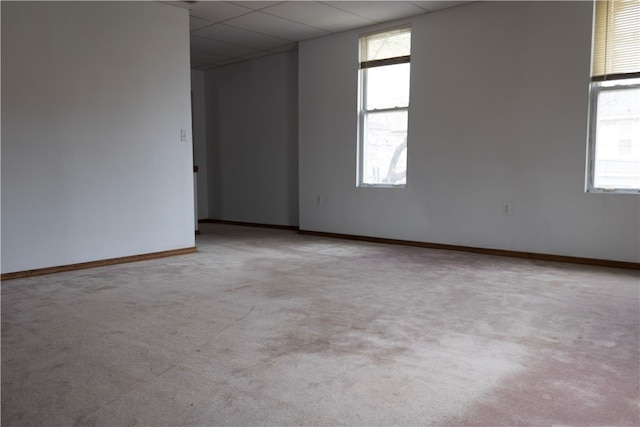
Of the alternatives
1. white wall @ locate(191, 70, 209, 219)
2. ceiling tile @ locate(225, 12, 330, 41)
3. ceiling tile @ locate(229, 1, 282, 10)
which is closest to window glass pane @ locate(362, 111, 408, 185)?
ceiling tile @ locate(225, 12, 330, 41)

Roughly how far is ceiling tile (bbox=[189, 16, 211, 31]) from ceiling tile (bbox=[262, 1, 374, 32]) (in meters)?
0.77

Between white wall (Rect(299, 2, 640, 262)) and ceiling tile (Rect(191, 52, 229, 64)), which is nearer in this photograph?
white wall (Rect(299, 2, 640, 262))

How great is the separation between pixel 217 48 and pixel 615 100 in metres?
4.79

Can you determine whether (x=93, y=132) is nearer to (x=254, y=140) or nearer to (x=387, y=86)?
(x=387, y=86)

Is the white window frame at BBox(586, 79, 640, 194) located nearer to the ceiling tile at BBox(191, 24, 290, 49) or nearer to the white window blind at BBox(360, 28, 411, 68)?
the white window blind at BBox(360, 28, 411, 68)

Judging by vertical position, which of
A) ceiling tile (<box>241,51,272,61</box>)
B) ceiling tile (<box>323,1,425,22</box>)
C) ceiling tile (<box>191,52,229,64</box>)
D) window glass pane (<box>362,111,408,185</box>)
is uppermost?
ceiling tile (<box>323,1,425,22</box>)

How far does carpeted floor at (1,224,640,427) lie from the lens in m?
1.68

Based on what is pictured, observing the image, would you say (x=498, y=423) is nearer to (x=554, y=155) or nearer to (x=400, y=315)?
(x=400, y=315)

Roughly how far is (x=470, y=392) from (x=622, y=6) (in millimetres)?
3834

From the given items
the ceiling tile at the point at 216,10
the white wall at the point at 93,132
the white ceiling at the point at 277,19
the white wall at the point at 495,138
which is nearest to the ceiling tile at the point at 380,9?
the white ceiling at the point at 277,19

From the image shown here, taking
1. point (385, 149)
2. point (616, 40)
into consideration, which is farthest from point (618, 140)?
point (385, 149)

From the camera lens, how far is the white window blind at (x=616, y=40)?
13.1 feet

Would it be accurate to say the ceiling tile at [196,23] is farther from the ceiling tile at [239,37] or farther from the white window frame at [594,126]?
the white window frame at [594,126]

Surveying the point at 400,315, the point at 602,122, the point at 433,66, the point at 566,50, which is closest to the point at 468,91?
the point at 433,66
